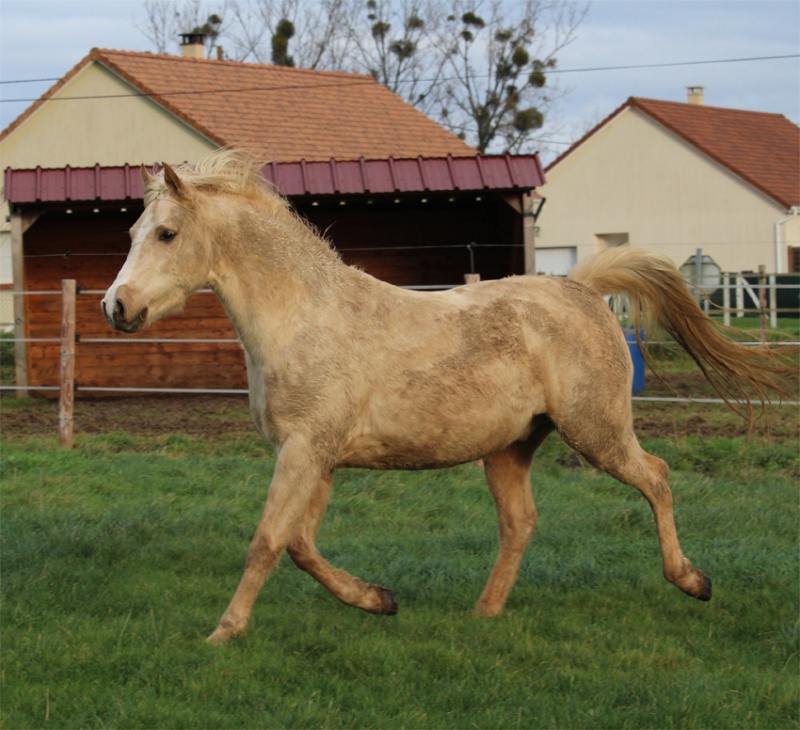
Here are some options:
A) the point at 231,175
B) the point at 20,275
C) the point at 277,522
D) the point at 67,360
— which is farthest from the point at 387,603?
the point at 20,275

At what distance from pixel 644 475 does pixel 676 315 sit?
101cm

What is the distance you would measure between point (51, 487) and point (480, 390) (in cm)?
438

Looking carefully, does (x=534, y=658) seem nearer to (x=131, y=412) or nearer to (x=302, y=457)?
(x=302, y=457)

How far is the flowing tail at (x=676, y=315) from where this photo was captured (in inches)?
223

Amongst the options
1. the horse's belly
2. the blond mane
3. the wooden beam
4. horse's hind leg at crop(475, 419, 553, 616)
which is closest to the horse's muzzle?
the blond mane

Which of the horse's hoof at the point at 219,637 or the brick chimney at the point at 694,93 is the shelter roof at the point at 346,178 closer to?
the horse's hoof at the point at 219,637

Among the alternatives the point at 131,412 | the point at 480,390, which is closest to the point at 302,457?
the point at 480,390

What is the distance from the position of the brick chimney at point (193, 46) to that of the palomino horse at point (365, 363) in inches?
983

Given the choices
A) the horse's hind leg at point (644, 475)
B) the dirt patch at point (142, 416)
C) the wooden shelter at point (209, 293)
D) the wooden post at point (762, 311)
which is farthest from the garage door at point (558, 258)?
the horse's hind leg at point (644, 475)

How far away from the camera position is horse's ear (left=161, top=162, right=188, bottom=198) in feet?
14.6

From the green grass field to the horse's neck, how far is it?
1.28 meters

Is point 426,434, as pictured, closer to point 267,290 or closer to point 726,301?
point 267,290

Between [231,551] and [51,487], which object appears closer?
[231,551]

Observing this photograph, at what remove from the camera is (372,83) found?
83.0ft
